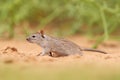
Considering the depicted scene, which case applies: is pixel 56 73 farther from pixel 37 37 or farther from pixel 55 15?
pixel 55 15

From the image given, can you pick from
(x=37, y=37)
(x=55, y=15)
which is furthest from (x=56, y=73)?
(x=55, y=15)

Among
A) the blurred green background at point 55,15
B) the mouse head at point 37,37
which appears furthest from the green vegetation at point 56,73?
the blurred green background at point 55,15

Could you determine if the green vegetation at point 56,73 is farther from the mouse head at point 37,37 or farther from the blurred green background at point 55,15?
the blurred green background at point 55,15

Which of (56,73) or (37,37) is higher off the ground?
(37,37)

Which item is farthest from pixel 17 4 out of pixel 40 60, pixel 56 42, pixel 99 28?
pixel 40 60

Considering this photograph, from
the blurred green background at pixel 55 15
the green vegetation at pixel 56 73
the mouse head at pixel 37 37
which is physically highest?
the blurred green background at pixel 55 15

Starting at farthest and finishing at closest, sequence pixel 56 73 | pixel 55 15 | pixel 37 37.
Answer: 1. pixel 55 15
2. pixel 37 37
3. pixel 56 73

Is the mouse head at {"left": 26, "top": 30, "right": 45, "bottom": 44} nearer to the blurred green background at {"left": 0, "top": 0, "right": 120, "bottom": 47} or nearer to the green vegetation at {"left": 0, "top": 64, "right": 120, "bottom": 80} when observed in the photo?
the green vegetation at {"left": 0, "top": 64, "right": 120, "bottom": 80}

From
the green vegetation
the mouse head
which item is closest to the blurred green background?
the mouse head

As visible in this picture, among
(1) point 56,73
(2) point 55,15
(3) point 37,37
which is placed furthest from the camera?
(2) point 55,15
